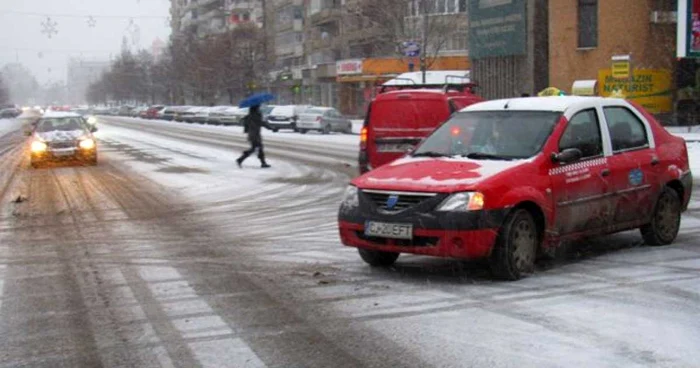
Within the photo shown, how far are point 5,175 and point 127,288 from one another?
49.4 ft

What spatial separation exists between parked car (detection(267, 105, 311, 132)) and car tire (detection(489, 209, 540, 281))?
37970 mm

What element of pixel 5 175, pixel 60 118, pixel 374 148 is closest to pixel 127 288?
pixel 374 148

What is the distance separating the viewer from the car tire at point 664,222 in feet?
29.3

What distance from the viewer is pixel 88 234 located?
36.1ft

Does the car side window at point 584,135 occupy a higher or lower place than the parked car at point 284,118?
higher

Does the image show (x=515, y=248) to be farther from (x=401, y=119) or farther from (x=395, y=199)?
(x=401, y=119)

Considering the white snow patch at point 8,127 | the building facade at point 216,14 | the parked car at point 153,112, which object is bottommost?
the white snow patch at point 8,127

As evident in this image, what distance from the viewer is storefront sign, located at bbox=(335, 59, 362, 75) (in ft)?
196

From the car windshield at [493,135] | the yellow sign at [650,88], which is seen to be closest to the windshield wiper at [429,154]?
the car windshield at [493,135]

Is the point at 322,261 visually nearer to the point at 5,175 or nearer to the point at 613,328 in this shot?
the point at 613,328

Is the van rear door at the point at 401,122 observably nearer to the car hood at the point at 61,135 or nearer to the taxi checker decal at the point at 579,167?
the taxi checker decal at the point at 579,167

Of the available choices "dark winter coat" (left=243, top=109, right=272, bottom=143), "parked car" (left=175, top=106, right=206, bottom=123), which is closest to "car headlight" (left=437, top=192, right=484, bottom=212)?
"dark winter coat" (left=243, top=109, right=272, bottom=143)

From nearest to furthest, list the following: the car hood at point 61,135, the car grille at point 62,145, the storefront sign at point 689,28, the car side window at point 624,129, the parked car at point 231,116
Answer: the car side window at point 624,129
the car grille at point 62,145
the car hood at point 61,135
the storefront sign at point 689,28
the parked car at point 231,116

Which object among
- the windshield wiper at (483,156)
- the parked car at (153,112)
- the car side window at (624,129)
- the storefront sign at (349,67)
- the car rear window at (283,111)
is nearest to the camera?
the windshield wiper at (483,156)
